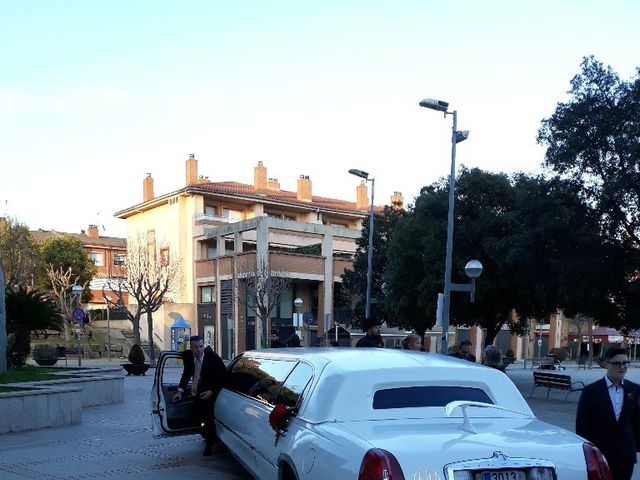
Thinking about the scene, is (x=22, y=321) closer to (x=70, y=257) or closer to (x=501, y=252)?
(x=501, y=252)

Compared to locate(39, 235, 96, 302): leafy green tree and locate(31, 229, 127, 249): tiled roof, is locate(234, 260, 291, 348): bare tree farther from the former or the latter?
locate(31, 229, 127, 249): tiled roof

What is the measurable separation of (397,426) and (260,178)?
57777mm

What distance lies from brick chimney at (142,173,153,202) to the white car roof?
202 feet

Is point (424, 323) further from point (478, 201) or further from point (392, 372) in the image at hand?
point (392, 372)

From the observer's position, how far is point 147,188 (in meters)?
65.7

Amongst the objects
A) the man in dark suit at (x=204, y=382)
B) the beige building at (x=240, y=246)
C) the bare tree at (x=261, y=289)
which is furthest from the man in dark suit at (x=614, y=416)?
the beige building at (x=240, y=246)

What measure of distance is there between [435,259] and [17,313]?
15109mm

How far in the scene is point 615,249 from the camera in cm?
1956

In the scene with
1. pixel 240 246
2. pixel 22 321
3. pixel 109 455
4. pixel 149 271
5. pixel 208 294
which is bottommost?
pixel 109 455

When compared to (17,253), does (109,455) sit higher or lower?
lower

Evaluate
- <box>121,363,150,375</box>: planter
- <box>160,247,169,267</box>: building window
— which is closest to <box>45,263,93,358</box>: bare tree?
<box>160,247,169,267</box>: building window

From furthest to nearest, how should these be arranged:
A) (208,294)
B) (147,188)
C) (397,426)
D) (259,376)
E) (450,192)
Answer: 1. (147,188)
2. (208,294)
3. (450,192)
4. (259,376)
5. (397,426)

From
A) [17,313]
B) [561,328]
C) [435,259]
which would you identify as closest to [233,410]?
[17,313]

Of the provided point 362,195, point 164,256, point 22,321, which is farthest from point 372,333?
point 362,195
